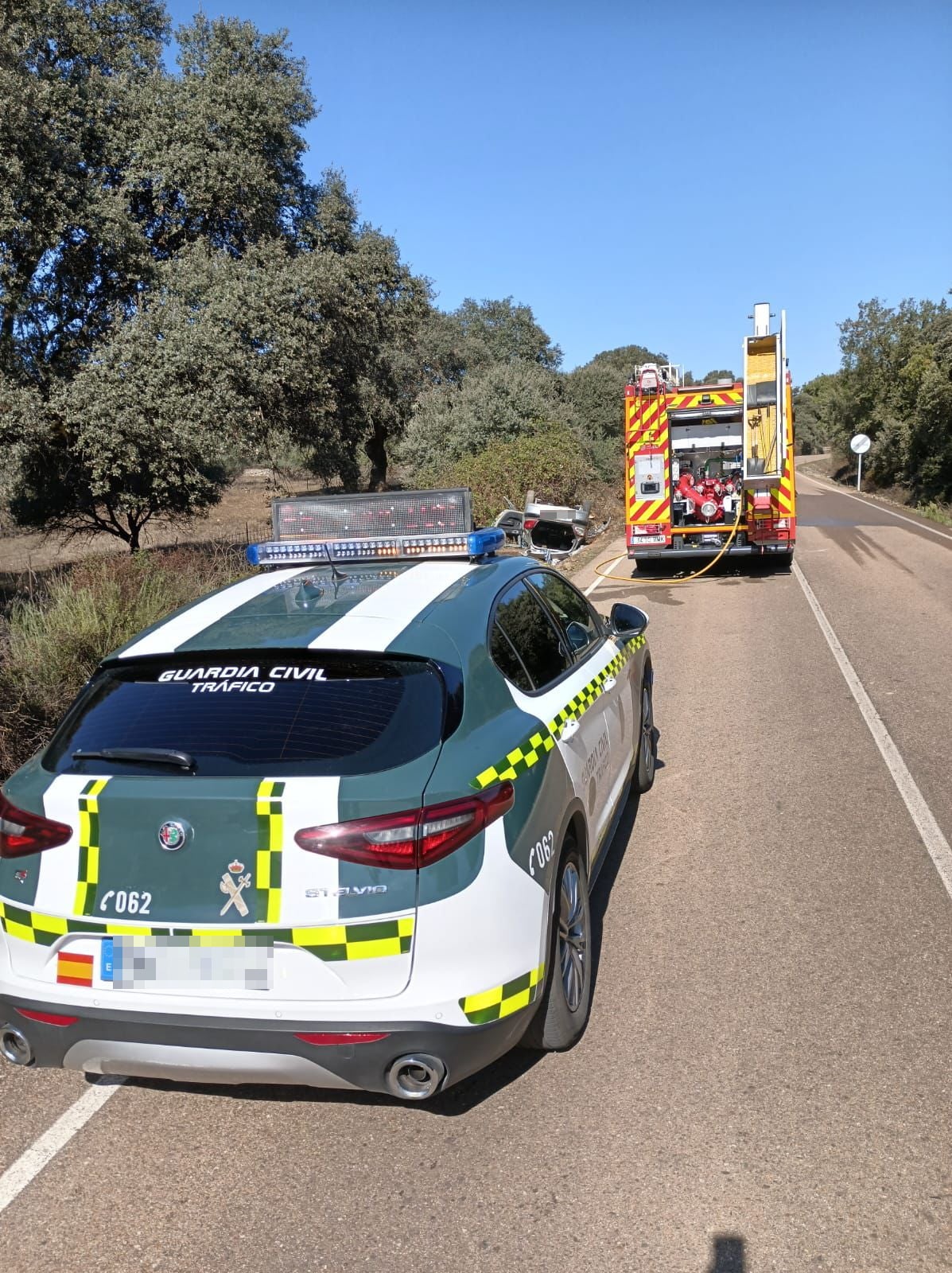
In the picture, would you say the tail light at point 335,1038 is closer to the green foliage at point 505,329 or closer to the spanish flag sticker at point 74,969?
the spanish flag sticker at point 74,969

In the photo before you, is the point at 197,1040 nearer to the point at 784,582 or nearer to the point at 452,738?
the point at 452,738

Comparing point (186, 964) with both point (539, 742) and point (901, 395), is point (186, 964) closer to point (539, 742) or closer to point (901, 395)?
point (539, 742)

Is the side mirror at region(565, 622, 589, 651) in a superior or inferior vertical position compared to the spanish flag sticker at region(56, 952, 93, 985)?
superior

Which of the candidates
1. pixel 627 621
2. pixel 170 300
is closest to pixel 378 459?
pixel 170 300

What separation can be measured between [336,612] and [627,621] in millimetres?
2234

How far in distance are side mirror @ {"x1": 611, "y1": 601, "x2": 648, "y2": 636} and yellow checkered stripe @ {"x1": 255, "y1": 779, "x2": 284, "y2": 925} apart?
2.88 m

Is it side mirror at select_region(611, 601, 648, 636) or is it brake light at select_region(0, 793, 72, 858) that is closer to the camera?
brake light at select_region(0, 793, 72, 858)

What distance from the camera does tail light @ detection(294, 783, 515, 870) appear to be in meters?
2.65

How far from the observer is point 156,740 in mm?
2967

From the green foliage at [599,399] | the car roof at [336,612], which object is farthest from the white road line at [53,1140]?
the green foliage at [599,399]

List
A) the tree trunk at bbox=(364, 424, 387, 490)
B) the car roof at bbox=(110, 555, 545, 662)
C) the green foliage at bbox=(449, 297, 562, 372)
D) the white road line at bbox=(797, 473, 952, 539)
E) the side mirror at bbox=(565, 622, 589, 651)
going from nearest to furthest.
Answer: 1. the car roof at bbox=(110, 555, 545, 662)
2. the side mirror at bbox=(565, 622, 589, 651)
3. the white road line at bbox=(797, 473, 952, 539)
4. the tree trunk at bbox=(364, 424, 387, 490)
5. the green foliage at bbox=(449, 297, 562, 372)

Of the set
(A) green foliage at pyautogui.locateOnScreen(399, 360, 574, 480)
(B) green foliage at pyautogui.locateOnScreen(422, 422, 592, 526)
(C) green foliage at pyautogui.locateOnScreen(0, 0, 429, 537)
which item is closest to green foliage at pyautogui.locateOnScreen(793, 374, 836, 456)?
(A) green foliage at pyautogui.locateOnScreen(399, 360, 574, 480)

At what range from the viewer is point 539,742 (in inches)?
131

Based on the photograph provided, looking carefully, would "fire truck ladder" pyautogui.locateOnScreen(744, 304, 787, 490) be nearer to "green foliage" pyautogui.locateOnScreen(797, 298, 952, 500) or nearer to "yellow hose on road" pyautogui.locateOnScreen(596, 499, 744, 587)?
"yellow hose on road" pyautogui.locateOnScreen(596, 499, 744, 587)
